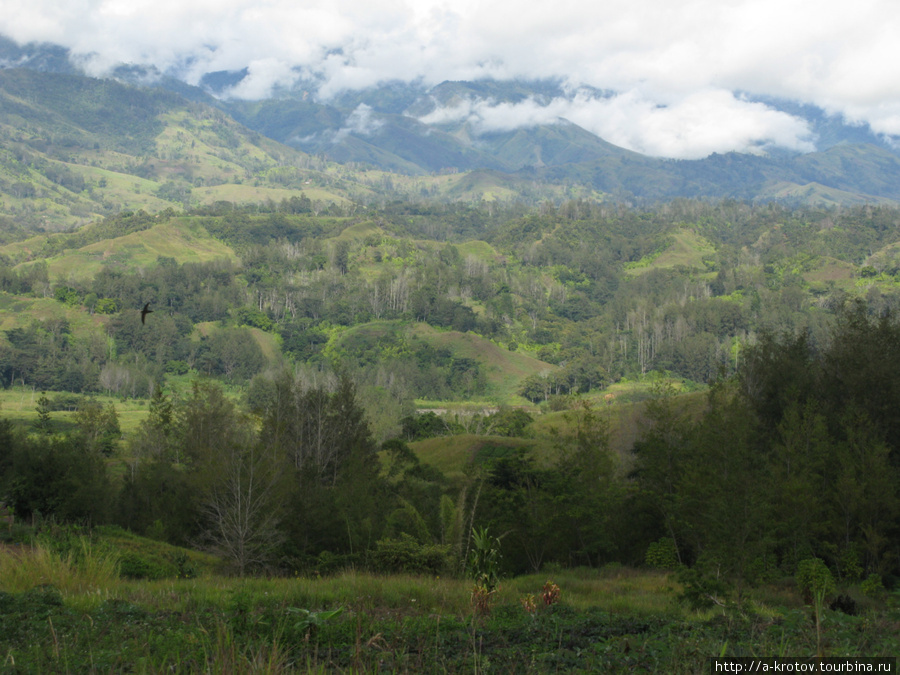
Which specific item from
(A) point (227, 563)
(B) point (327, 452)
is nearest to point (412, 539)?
(A) point (227, 563)

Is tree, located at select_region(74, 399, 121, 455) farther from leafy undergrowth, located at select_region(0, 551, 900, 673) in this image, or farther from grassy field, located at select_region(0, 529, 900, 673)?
leafy undergrowth, located at select_region(0, 551, 900, 673)

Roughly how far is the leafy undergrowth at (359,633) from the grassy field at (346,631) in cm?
3

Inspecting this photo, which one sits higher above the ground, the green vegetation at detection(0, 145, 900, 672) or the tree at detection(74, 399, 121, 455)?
the green vegetation at detection(0, 145, 900, 672)

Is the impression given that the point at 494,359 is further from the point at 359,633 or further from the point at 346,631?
the point at 359,633

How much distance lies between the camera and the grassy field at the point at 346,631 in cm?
657

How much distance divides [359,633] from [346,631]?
2731 millimetres

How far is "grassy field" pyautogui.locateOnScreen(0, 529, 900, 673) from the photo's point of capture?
657 cm

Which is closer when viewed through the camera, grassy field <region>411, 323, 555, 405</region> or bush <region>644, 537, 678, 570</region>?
bush <region>644, 537, 678, 570</region>

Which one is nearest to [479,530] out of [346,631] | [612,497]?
[346,631]

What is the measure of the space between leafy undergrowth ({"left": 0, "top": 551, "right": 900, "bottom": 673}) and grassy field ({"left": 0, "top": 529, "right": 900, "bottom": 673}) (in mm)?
30

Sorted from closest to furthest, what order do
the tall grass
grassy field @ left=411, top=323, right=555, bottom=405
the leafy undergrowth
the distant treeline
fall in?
the leafy undergrowth < the tall grass < the distant treeline < grassy field @ left=411, top=323, right=555, bottom=405

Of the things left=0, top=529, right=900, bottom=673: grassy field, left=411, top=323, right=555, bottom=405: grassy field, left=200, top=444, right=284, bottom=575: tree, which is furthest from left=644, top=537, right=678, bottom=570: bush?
left=411, top=323, right=555, bottom=405: grassy field

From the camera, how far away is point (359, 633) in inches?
240

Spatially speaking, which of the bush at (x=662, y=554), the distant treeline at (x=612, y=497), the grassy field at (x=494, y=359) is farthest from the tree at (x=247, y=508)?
the grassy field at (x=494, y=359)
